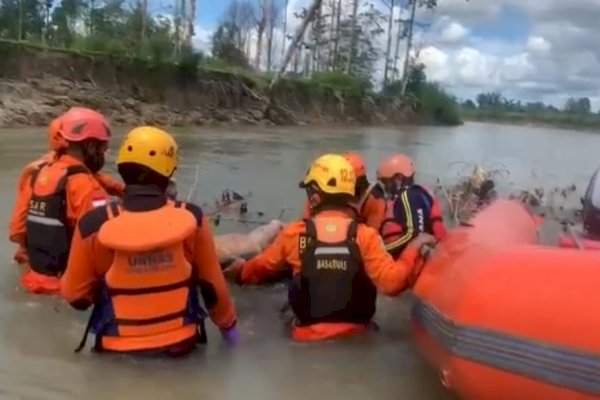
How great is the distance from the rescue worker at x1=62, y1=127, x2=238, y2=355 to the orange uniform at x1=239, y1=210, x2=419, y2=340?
59 centimetres

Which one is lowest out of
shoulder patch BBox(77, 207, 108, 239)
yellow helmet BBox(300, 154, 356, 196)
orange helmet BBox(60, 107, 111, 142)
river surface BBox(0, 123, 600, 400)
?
river surface BBox(0, 123, 600, 400)

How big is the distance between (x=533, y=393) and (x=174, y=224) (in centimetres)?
154

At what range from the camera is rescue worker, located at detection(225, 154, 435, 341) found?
4.11 m

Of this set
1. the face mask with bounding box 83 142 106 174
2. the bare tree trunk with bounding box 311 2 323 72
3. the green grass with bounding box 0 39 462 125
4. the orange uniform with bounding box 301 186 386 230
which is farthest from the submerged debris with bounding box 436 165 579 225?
the bare tree trunk with bounding box 311 2 323 72

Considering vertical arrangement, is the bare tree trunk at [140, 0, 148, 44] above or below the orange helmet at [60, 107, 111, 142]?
above

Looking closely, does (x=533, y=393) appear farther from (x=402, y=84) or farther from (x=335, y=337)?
(x=402, y=84)

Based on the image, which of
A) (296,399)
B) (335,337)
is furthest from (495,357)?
(335,337)

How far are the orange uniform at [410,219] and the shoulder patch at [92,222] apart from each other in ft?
6.80

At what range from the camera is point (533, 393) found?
2932mm

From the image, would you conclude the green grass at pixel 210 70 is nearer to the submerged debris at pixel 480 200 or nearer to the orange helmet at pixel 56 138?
the submerged debris at pixel 480 200

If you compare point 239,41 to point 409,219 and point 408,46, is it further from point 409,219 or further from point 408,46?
point 409,219

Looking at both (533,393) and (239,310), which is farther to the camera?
(239,310)

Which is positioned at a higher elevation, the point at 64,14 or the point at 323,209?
the point at 64,14

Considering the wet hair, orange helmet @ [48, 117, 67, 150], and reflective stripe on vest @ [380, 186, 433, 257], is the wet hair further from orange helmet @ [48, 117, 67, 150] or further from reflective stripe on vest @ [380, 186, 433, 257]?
reflective stripe on vest @ [380, 186, 433, 257]
